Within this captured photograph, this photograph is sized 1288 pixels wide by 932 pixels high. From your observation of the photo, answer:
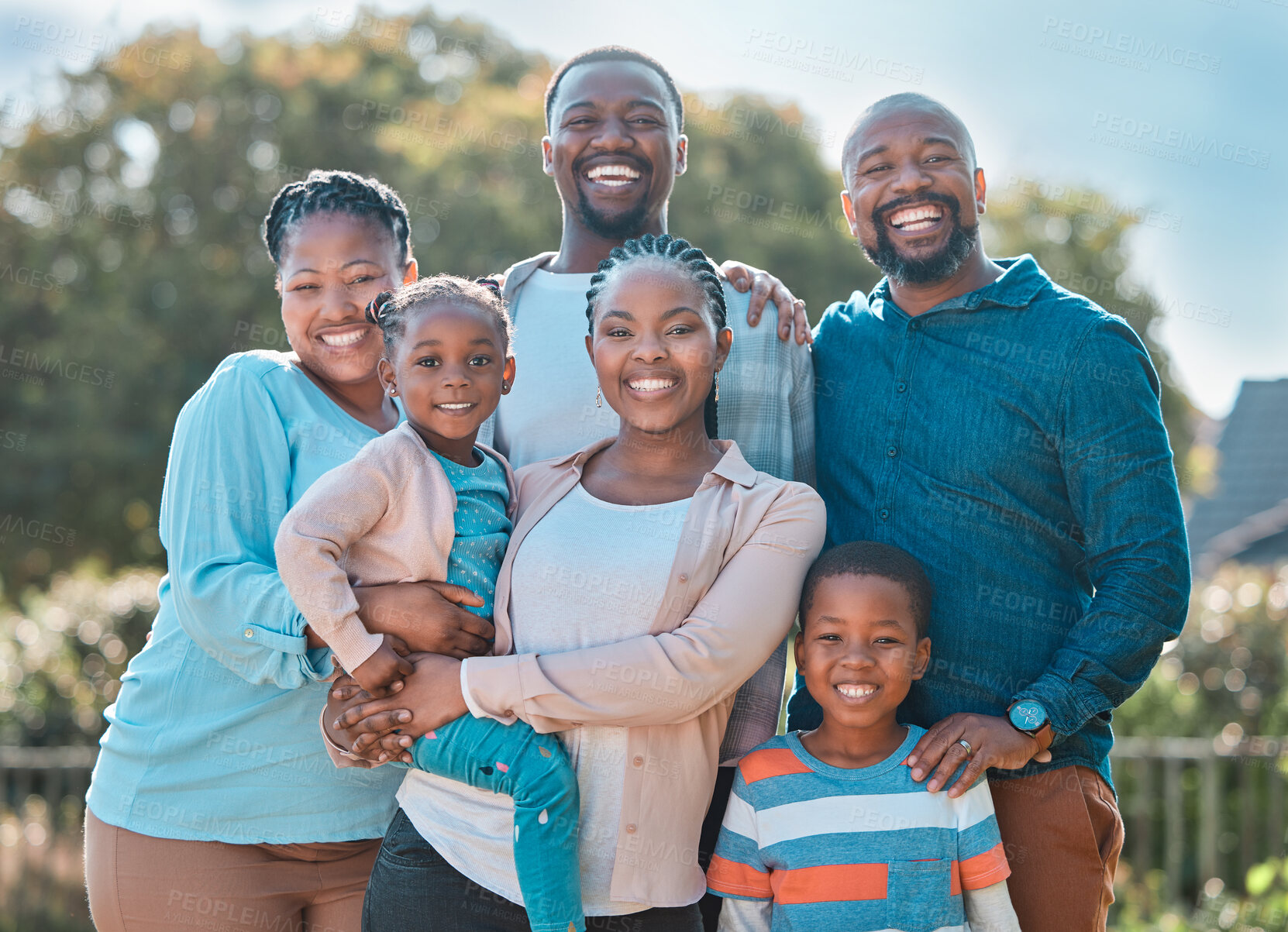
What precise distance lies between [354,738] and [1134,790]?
19.6 feet

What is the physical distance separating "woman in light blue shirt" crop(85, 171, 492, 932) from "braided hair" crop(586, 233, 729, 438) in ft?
2.33

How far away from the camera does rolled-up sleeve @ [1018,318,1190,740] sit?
105 inches

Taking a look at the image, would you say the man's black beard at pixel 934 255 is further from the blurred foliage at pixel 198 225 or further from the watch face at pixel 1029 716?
the blurred foliage at pixel 198 225

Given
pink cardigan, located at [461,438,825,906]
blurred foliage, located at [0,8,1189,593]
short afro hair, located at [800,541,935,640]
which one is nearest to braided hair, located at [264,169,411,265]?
pink cardigan, located at [461,438,825,906]

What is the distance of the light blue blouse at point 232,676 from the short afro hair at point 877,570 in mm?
1228

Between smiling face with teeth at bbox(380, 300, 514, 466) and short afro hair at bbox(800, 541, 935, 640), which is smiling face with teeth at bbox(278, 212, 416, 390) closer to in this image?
smiling face with teeth at bbox(380, 300, 514, 466)

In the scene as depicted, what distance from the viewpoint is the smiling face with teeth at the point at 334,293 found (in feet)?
10.1

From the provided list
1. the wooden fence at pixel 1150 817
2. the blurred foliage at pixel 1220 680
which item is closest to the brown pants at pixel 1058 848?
the wooden fence at pixel 1150 817

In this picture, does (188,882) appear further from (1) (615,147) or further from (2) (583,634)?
(1) (615,147)

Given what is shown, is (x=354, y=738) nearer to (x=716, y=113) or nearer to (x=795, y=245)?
(x=795, y=245)

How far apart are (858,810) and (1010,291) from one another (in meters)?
1.42

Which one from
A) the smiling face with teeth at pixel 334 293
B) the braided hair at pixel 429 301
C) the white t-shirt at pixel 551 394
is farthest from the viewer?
the white t-shirt at pixel 551 394

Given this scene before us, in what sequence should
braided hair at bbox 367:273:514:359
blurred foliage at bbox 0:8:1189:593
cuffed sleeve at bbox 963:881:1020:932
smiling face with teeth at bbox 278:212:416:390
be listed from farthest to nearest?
blurred foliage at bbox 0:8:1189:593 → smiling face with teeth at bbox 278:212:416:390 → braided hair at bbox 367:273:514:359 → cuffed sleeve at bbox 963:881:1020:932

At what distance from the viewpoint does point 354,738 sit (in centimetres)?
255
